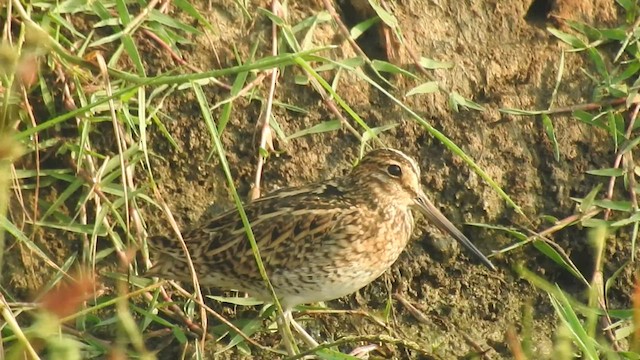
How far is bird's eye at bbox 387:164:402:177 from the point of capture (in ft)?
15.6

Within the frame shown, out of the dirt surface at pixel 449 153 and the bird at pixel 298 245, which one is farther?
the dirt surface at pixel 449 153

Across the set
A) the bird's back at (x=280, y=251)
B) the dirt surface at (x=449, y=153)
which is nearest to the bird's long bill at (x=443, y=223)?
the dirt surface at (x=449, y=153)

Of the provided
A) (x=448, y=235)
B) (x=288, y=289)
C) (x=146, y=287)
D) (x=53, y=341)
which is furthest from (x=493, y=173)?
(x=53, y=341)

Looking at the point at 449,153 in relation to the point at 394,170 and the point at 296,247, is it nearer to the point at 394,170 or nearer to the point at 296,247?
the point at 394,170

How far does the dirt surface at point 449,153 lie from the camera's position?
4.81m

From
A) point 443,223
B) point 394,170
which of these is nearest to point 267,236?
point 394,170

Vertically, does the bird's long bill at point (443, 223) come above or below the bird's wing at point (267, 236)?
below

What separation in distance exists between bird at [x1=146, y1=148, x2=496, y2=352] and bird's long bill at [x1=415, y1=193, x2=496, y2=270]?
0.15 m

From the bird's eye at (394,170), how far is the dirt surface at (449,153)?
31 centimetres

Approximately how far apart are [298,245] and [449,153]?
91cm

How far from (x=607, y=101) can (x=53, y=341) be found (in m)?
3.23

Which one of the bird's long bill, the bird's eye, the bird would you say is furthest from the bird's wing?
the bird's long bill

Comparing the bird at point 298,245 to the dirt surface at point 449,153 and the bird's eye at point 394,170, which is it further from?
the dirt surface at point 449,153

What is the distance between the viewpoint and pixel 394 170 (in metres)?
4.75
